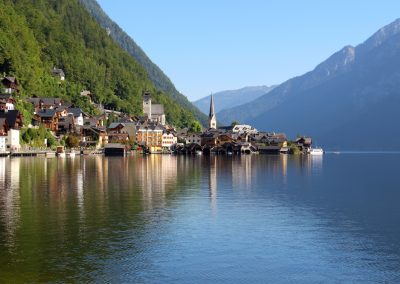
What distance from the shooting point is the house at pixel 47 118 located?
486 feet

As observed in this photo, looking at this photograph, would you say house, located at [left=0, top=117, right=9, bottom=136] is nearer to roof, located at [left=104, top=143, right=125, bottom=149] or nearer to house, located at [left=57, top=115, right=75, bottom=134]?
house, located at [left=57, top=115, right=75, bottom=134]

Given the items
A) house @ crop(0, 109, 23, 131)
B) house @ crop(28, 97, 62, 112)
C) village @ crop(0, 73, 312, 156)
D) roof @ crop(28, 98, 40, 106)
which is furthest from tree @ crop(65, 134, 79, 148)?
house @ crop(0, 109, 23, 131)

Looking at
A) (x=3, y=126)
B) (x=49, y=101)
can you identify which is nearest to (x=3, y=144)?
(x=3, y=126)

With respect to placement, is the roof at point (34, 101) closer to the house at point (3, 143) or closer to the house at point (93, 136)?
the house at point (93, 136)

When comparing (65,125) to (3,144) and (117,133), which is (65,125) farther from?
(3,144)

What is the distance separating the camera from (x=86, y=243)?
2811cm

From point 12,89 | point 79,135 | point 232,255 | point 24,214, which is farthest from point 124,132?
point 232,255

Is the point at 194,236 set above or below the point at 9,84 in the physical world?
below

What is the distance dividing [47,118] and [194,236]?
127 metres

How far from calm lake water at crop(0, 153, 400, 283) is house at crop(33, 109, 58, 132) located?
9765 cm

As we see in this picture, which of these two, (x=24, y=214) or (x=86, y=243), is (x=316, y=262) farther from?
(x=24, y=214)

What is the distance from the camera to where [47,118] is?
496 ft

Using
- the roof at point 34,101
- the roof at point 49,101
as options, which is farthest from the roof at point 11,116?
the roof at point 49,101

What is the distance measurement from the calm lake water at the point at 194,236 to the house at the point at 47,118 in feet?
320
